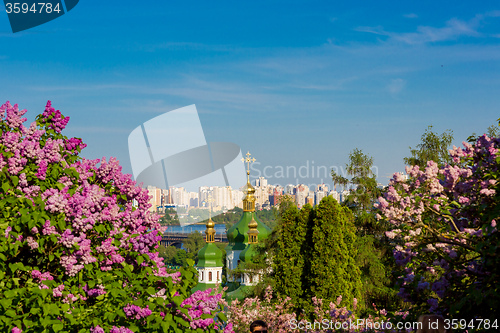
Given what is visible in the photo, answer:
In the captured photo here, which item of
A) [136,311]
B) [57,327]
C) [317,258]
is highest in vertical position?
[317,258]

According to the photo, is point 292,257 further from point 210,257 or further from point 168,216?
point 168,216

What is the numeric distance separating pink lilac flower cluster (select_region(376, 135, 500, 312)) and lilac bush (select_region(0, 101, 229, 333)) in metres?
2.43

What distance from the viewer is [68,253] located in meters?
6.40

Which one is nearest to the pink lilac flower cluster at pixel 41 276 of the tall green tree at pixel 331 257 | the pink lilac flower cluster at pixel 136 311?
the pink lilac flower cluster at pixel 136 311

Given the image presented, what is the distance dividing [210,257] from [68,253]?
38.5m

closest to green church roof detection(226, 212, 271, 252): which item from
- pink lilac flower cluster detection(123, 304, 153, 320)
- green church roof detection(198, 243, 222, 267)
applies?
green church roof detection(198, 243, 222, 267)

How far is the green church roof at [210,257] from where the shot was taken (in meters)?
44.2

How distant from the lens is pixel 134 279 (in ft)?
21.7

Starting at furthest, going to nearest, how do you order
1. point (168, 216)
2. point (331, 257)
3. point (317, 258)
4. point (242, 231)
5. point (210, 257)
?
point (168, 216)
point (210, 257)
point (242, 231)
point (317, 258)
point (331, 257)

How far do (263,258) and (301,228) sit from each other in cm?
883

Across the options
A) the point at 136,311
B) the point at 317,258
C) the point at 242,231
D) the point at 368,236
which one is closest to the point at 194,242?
the point at 242,231

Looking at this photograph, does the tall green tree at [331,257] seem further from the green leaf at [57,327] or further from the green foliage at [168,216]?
the green leaf at [57,327]

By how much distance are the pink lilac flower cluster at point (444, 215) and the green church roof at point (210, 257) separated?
38536mm

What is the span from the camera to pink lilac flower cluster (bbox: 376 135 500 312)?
6000 mm
